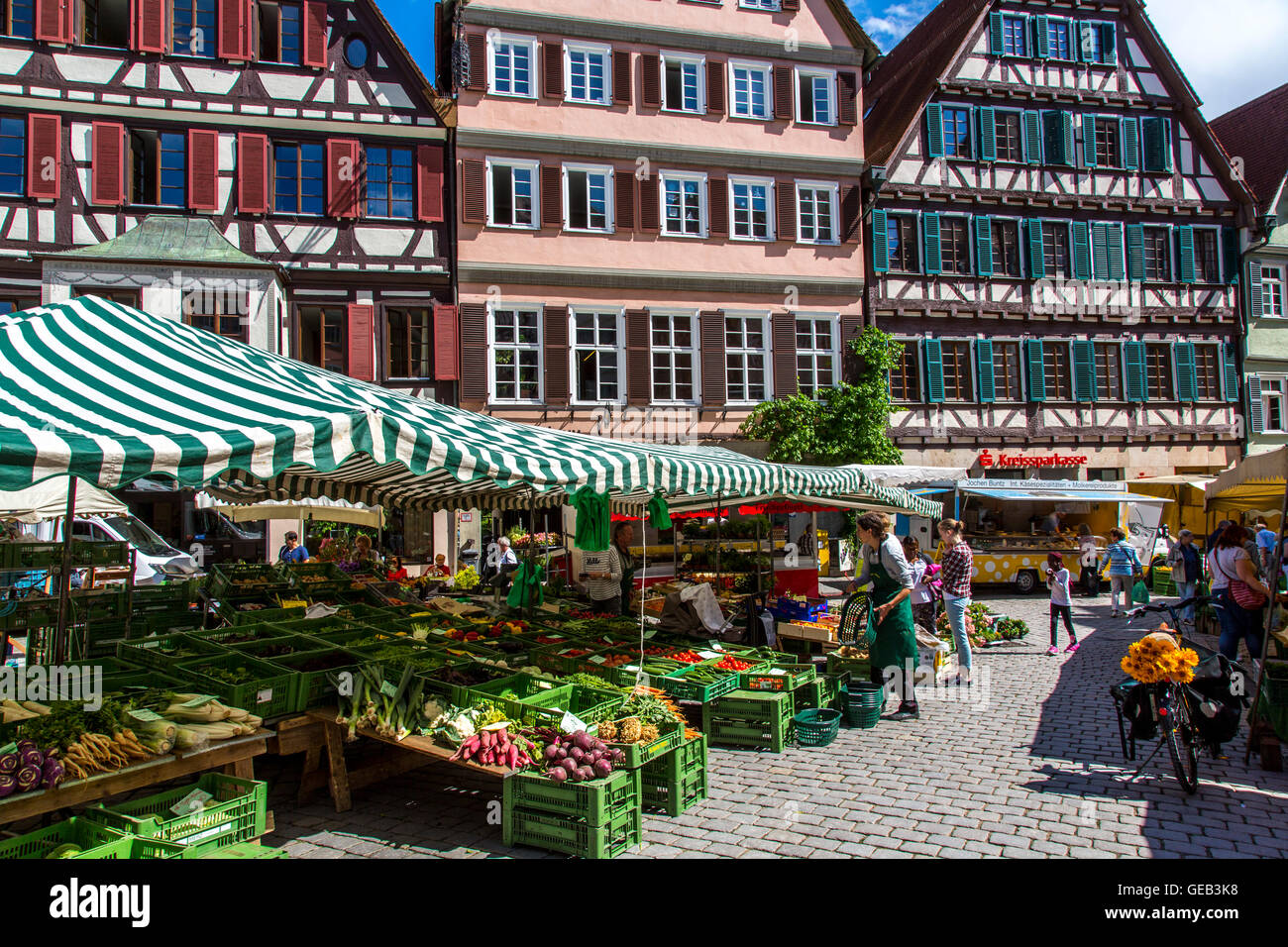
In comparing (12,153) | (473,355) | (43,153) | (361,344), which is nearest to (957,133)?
(473,355)

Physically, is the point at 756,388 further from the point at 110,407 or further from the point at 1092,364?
the point at 110,407

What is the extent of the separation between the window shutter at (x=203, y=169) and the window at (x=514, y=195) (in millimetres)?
5874

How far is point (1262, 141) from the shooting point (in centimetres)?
2652

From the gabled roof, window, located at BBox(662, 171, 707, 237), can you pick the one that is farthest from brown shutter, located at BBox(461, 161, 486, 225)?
the gabled roof

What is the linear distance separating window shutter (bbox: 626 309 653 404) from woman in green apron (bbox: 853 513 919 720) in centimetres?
1278

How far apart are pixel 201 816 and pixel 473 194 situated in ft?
56.5

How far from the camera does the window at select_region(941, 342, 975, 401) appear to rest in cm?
2288

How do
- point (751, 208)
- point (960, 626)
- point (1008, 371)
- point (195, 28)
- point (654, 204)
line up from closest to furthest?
1. point (960, 626)
2. point (195, 28)
3. point (654, 204)
4. point (751, 208)
5. point (1008, 371)

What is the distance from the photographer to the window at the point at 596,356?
66.4 ft

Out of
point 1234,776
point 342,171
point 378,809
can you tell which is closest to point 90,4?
point 342,171

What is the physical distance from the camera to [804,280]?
21.6m

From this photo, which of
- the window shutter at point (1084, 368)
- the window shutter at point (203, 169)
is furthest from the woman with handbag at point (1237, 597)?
the window shutter at point (203, 169)

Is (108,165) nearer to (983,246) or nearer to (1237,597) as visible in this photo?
(1237,597)

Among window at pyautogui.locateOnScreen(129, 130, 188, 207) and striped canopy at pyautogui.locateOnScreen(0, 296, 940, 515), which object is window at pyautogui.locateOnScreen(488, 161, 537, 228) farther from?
striped canopy at pyautogui.locateOnScreen(0, 296, 940, 515)
